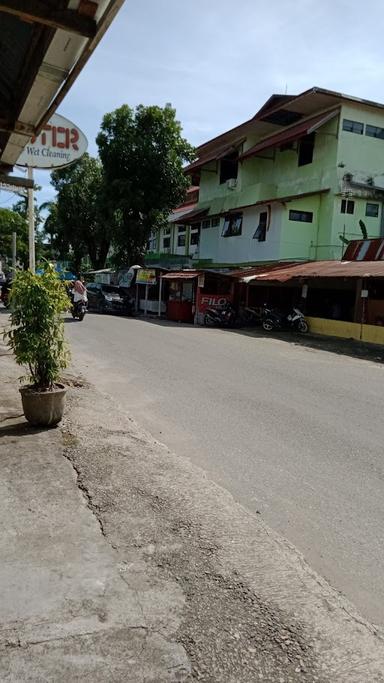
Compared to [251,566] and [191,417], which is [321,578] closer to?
[251,566]

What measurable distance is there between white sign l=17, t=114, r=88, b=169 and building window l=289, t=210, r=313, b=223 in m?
19.4

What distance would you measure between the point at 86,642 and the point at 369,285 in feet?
65.3

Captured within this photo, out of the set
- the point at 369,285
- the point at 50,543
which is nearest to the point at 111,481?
the point at 50,543

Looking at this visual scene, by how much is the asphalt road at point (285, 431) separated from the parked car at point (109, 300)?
42.5ft

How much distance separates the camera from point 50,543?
3.21 metres

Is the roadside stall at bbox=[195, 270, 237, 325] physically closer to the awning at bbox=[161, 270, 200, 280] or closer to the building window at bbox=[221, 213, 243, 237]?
the awning at bbox=[161, 270, 200, 280]

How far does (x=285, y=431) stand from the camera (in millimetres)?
6332

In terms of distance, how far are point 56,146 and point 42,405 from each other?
13.8 feet

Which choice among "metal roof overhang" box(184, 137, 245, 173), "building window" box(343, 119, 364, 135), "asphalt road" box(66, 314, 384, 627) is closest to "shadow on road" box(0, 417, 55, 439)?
"asphalt road" box(66, 314, 384, 627)

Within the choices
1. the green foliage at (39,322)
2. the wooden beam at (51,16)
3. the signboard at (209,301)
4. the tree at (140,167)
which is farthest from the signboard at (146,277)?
the wooden beam at (51,16)

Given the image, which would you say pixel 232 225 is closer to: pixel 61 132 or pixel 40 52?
pixel 61 132

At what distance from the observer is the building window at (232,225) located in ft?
98.5

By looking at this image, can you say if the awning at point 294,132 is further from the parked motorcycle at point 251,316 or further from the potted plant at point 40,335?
the potted plant at point 40,335

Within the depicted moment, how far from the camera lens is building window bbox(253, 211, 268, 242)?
27264 millimetres
